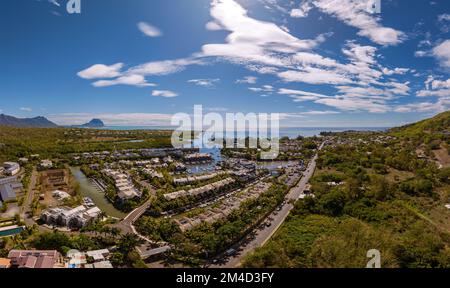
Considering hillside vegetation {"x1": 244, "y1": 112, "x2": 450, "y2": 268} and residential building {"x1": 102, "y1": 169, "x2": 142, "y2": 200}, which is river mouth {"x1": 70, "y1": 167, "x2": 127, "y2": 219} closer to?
residential building {"x1": 102, "y1": 169, "x2": 142, "y2": 200}

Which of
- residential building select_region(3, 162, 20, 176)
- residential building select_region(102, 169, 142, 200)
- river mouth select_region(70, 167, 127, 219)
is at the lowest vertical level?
river mouth select_region(70, 167, 127, 219)

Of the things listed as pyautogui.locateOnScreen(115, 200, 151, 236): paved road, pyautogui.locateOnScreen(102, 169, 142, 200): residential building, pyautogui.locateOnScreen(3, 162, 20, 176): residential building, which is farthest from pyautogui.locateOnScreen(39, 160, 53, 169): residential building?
pyautogui.locateOnScreen(115, 200, 151, 236): paved road

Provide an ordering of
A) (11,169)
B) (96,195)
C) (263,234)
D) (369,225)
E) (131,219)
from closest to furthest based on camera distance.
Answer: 1. (263,234)
2. (369,225)
3. (131,219)
4. (96,195)
5. (11,169)

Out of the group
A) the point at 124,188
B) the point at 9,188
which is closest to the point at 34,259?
the point at 124,188

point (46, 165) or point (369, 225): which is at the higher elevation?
point (46, 165)

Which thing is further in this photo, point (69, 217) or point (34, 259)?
point (69, 217)

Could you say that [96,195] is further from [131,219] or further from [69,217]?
[131,219]
